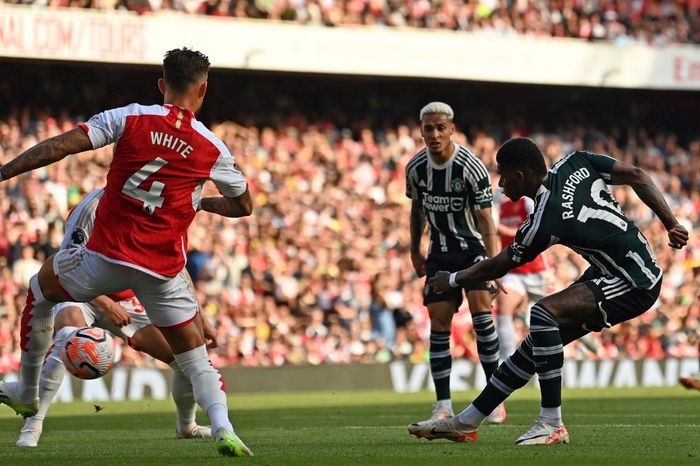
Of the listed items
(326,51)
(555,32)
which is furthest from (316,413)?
(555,32)

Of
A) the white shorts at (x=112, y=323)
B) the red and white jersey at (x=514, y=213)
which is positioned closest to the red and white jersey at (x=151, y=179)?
the white shorts at (x=112, y=323)

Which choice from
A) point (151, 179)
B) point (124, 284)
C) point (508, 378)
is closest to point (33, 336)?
point (124, 284)

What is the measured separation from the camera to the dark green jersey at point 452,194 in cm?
1113

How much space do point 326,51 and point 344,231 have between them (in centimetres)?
402

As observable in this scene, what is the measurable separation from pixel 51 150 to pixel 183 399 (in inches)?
126

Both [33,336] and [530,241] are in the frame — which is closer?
[530,241]

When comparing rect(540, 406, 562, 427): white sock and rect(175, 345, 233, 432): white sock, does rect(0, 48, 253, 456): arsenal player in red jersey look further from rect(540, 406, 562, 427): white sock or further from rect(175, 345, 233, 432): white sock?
rect(540, 406, 562, 427): white sock

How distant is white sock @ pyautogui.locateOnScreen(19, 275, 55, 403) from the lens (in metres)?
8.33

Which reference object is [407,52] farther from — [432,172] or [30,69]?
[432,172]

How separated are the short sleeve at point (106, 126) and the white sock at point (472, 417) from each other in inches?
117

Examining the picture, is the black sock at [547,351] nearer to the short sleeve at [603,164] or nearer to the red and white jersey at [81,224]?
the short sleeve at [603,164]

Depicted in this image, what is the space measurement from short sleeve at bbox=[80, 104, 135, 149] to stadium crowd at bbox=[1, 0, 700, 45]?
15797 mm

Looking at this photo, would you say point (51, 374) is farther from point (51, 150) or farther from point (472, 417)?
point (472, 417)

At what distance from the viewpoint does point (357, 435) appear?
10.1m
